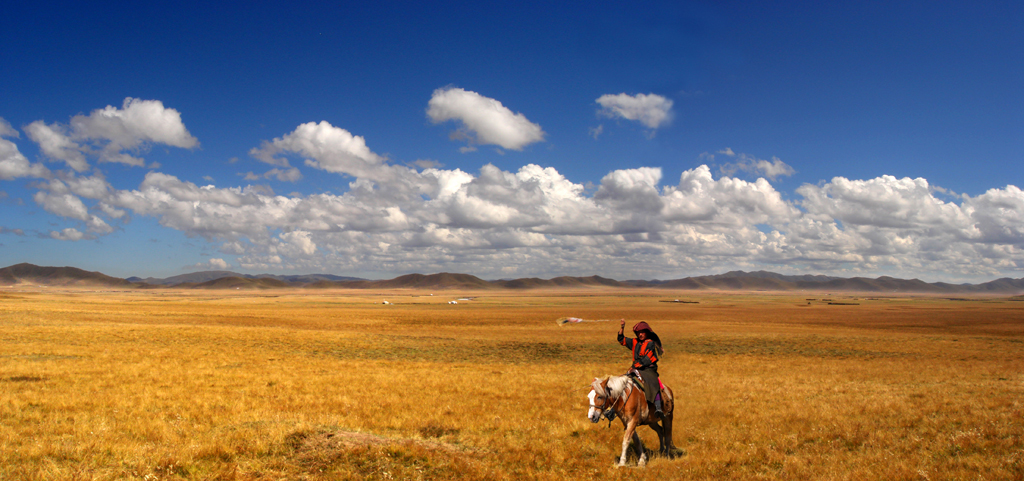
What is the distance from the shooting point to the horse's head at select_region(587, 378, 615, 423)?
358 inches

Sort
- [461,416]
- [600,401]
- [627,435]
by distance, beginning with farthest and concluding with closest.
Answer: [461,416] → [627,435] → [600,401]

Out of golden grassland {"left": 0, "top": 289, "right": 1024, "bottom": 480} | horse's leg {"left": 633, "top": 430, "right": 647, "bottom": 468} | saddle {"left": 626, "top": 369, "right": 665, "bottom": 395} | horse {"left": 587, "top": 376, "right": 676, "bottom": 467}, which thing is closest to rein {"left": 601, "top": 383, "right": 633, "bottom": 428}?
horse {"left": 587, "top": 376, "right": 676, "bottom": 467}

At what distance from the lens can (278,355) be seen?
99.5 feet

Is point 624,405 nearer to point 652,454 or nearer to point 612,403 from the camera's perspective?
point 612,403

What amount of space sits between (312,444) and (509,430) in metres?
5.15

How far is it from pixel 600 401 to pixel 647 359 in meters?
1.70

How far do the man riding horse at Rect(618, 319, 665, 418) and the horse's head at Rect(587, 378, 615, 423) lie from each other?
3.29 ft

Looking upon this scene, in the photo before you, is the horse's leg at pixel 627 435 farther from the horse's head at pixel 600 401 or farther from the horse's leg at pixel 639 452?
the horse's head at pixel 600 401

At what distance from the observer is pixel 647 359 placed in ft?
33.8

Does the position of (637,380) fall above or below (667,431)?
above

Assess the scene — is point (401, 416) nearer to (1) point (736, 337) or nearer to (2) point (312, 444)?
(2) point (312, 444)

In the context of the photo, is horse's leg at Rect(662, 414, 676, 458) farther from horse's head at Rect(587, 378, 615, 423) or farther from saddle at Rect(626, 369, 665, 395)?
horse's head at Rect(587, 378, 615, 423)

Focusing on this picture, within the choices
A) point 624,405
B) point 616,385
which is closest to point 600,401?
point 616,385

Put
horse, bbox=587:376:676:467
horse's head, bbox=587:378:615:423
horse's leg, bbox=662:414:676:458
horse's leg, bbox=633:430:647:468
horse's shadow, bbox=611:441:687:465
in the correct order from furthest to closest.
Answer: horse's leg, bbox=662:414:676:458, horse's shadow, bbox=611:441:687:465, horse's leg, bbox=633:430:647:468, horse, bbox=587:376:676:467, horse's head, bbox=587:378:615:423
